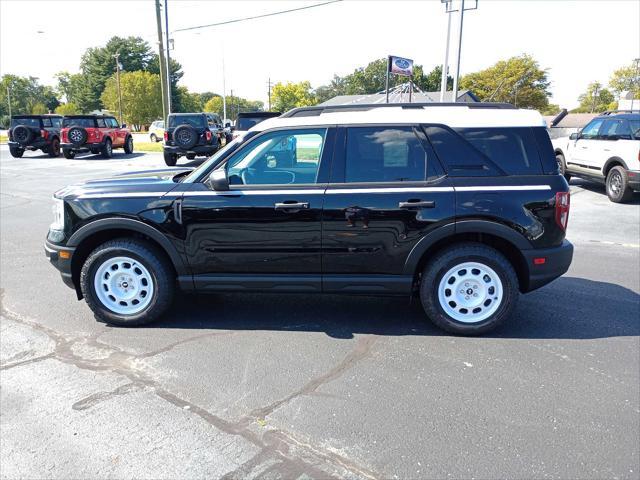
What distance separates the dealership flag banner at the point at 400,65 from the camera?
23.9 m

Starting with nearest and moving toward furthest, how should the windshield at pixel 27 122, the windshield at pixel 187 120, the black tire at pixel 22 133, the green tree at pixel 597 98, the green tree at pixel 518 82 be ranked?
1. the windshield at pixel 187 120
2. the black tire at pixel 22 133
3. the windshield at pixel 27 122
4. the green tree at pixel 518 82
5. the green tree at pixel 597 98

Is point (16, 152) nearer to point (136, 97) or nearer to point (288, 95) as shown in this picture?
point (136, 97)

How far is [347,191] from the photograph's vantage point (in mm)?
4039

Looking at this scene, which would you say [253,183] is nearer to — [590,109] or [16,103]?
[16,103]

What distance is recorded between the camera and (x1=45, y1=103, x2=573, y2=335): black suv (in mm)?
4012

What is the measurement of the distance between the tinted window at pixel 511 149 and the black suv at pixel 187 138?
15934mm

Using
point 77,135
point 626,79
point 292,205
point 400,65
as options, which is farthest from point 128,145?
point 626,79

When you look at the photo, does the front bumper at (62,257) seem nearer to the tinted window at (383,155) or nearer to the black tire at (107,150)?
the tinted window at (383,155)

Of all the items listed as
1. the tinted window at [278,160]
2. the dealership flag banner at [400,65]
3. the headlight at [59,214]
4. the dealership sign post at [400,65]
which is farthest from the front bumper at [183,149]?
the tinted window at [278,160]

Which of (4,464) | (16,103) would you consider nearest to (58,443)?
(4,464)

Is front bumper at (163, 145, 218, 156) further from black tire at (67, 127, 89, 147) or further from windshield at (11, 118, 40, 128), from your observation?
windshield at (11, 118, 40, 128)

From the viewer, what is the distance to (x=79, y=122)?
73.2 feet

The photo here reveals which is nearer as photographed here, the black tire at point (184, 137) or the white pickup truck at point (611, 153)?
the white pickup truck at point (611, 153)

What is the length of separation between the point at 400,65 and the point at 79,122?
15.5 meters
